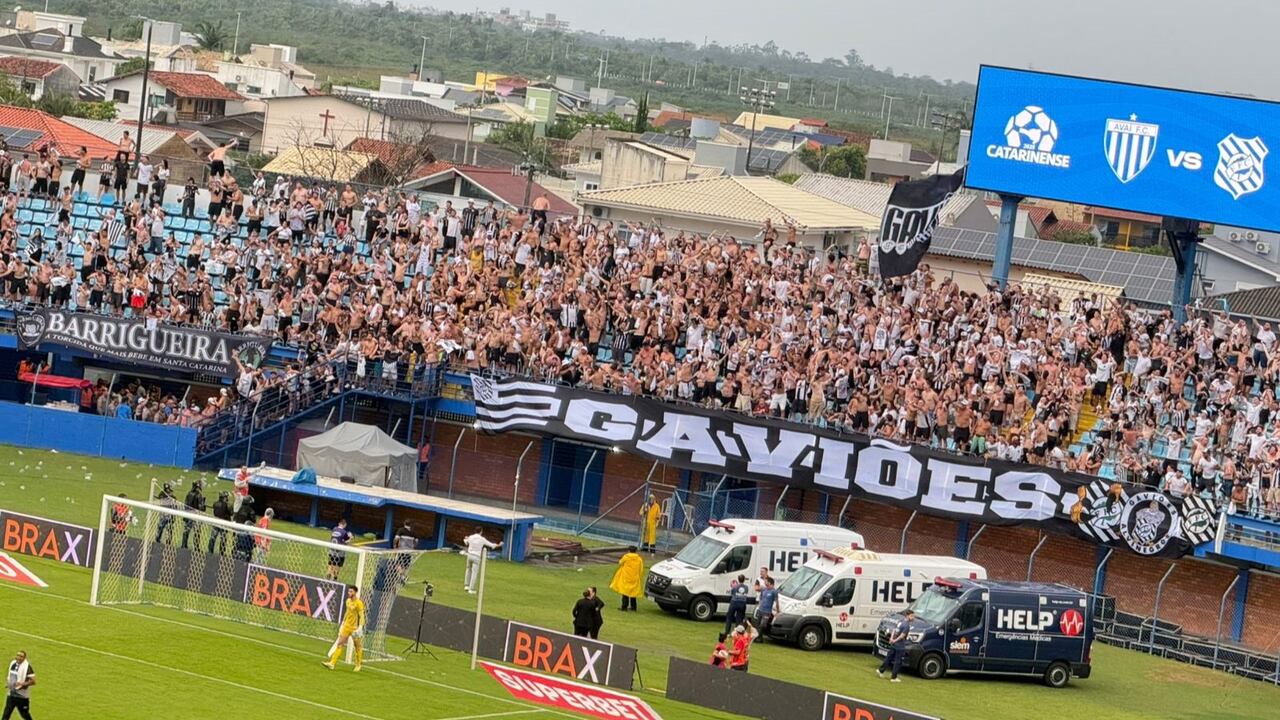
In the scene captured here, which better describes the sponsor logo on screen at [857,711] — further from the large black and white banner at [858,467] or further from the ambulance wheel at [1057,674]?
the large black and white banner at [858,467]

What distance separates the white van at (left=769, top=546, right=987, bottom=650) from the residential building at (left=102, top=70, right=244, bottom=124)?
347ft

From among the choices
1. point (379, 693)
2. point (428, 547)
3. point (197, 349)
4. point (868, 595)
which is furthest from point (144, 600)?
point (197, 349)

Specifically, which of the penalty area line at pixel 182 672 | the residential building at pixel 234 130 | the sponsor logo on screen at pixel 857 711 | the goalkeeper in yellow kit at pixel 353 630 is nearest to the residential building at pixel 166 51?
the residential building at pixel 234 130

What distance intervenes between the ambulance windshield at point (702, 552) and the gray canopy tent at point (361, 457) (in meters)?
9.81

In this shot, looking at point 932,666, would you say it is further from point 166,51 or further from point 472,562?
point 166,51

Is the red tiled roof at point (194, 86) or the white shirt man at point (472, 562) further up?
the red tiled roof at point (194, 86)

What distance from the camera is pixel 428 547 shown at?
43.0 m

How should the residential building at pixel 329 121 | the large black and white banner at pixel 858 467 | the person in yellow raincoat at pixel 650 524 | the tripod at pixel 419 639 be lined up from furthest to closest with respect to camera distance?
the residential building at pixel 329 121 < the person in yellow raincoat at pixel 650 524 < the large black and white banner at pixel 858 467 < the tripod at pixel 419 639

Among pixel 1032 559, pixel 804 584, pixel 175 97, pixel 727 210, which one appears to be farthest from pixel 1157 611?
pixel 175 97

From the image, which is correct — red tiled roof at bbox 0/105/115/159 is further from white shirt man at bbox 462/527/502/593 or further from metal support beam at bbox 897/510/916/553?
white shirt man at bbox 462/527/502/593

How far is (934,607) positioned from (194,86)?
115 m

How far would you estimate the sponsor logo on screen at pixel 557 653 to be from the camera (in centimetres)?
2980

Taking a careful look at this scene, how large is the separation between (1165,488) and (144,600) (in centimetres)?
2336

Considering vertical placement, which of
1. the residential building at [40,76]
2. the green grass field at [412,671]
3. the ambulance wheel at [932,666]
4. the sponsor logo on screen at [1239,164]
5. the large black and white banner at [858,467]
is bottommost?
the green grass field at [412,671]
